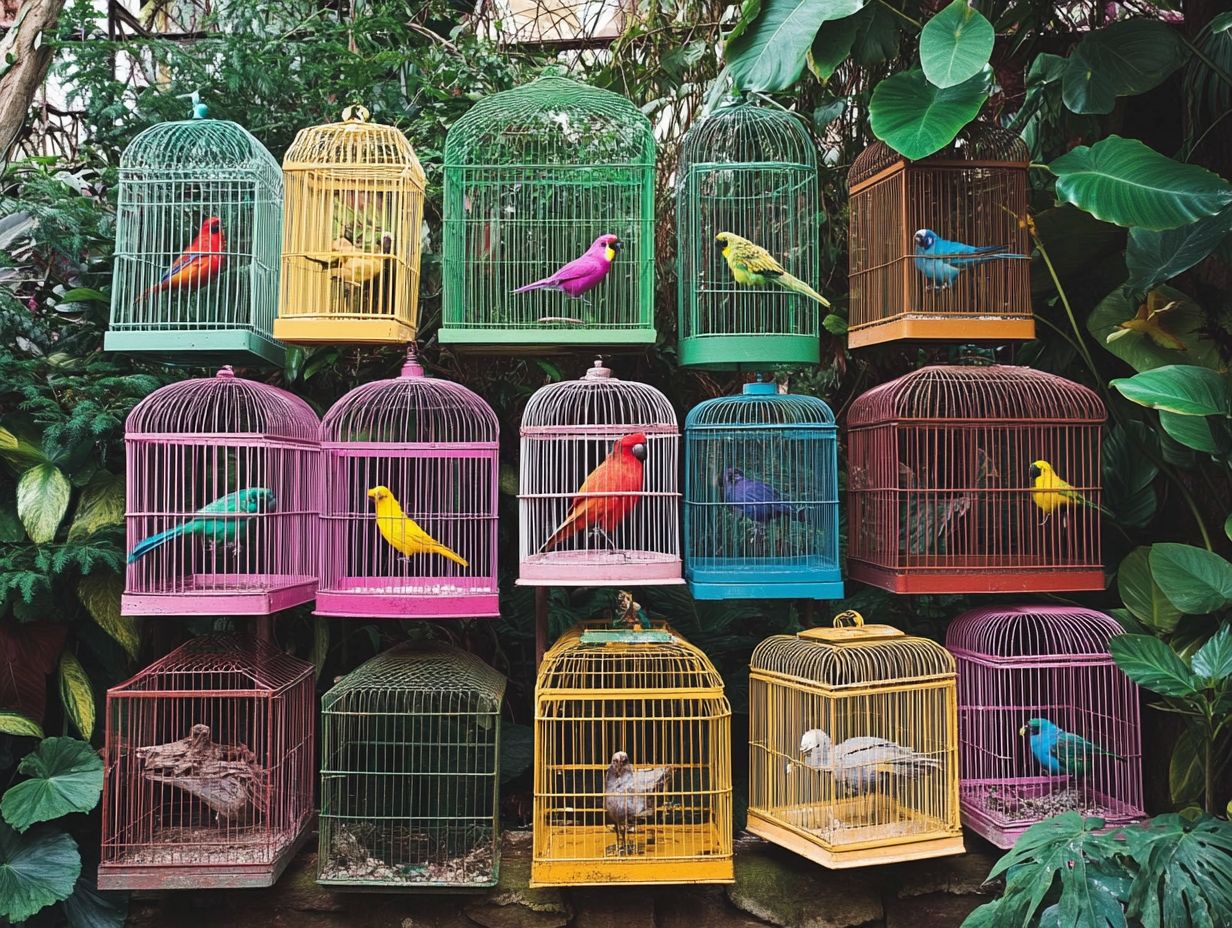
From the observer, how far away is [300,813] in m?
3.87

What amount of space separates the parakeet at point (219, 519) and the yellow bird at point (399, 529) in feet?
1.34

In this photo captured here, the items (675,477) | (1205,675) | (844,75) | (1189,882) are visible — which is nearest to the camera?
(1189,882)

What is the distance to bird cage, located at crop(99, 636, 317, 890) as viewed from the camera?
3.43 meters

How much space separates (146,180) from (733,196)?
2.31 meters

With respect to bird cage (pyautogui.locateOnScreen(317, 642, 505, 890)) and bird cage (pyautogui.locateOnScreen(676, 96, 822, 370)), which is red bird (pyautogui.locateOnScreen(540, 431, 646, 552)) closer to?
bird cage (pyautogui.locateOnScreen(676, 96, 822, 370))

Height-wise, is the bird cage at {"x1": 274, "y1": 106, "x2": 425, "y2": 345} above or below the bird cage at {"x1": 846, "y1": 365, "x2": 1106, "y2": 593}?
above

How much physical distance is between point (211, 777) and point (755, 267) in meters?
2.72

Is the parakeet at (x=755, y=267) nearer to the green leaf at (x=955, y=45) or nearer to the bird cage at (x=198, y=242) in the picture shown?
the green leaf at (x=955, y=45)

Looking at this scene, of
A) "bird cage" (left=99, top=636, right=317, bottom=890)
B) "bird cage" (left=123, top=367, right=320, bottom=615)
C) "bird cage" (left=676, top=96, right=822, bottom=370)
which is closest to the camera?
"bird cage" (left=99, top=636, right=317, bottom=890)

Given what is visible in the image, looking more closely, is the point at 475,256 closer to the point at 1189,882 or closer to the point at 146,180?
the point at 146,180

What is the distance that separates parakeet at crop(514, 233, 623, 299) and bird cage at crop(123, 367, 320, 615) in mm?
1074

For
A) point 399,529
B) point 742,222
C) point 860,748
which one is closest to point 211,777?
point 399,529

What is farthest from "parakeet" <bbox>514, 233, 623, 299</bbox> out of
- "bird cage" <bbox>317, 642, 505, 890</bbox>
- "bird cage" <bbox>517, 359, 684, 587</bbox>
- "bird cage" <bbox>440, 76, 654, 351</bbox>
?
"bird cage" <bbox>317, 642, 505, 890</bbox>

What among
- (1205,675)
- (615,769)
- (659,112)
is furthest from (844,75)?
(615,769)
